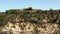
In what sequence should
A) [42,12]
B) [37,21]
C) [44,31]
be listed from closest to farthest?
[44,31] → [37,21] → [42,12]

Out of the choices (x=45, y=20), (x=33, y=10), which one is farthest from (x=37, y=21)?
(x=33, y=10)

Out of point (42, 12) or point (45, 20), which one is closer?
point (45, 20)

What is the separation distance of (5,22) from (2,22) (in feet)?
1.51

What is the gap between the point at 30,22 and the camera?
30922 millimetres

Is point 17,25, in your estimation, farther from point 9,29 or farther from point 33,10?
point 33,10

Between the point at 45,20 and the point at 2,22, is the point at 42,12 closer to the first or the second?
the point at 45,20

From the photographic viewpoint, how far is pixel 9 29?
98.0 ft

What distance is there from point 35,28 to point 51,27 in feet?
6.28

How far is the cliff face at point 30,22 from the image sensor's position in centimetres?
2928

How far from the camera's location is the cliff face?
29281mm

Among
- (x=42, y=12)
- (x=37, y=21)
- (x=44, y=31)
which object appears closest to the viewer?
(x=44, y=31)

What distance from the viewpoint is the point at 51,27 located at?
96.0 feet

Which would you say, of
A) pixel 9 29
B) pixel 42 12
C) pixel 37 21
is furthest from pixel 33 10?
pixel 9 29

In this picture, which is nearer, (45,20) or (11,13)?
(45,20)
